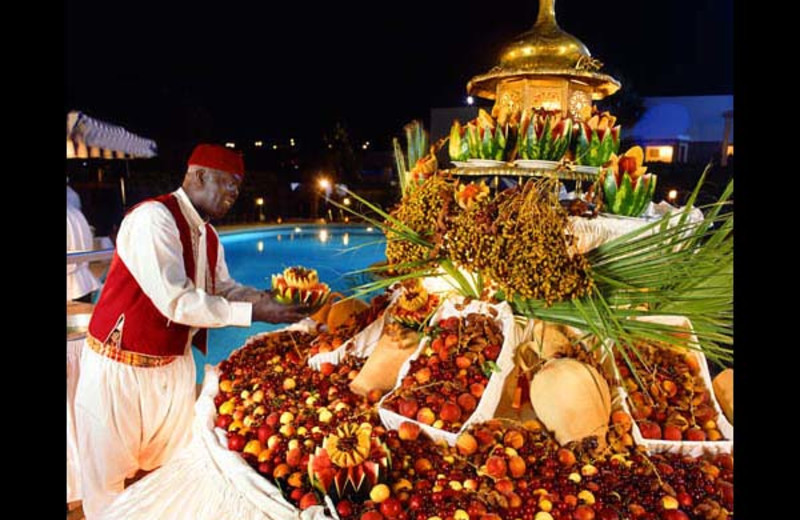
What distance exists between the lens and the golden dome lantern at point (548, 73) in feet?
8.32

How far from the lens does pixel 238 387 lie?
7.45 ft

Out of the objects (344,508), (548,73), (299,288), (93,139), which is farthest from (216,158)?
(93,139)

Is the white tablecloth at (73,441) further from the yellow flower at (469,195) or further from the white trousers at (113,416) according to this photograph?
the yellow flower at (469,195)

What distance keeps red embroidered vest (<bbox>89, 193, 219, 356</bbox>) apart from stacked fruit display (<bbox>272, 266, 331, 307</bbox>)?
399 mm

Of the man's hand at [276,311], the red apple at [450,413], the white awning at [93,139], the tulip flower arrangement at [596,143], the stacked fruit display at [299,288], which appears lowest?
the red apple at [450,413]

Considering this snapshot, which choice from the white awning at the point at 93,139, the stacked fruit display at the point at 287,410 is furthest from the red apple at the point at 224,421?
the white awning at the point at 93,139

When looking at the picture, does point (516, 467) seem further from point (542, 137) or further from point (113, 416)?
point (113, 416)

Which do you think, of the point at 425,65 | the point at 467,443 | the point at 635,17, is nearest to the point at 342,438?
the point at 467,443

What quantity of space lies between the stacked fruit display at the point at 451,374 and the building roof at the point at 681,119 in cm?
2231

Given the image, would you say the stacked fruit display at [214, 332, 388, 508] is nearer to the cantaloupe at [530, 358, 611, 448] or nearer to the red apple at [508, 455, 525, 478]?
the red apple at [508, 455, 525, 478]

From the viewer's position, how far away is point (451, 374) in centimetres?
193

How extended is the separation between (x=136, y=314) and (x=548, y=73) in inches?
82.3

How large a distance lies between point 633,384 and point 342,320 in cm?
143
